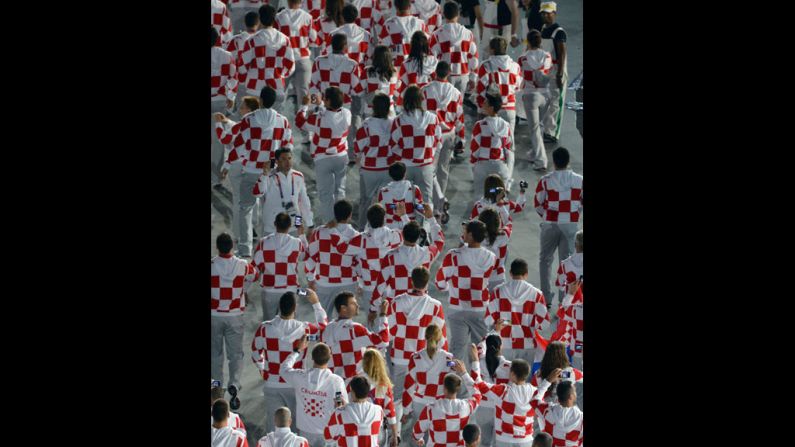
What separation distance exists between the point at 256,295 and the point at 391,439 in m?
3.23

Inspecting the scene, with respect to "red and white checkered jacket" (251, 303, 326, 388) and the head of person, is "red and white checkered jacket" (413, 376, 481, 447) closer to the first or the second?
the head of person

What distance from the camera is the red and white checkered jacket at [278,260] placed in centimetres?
1216

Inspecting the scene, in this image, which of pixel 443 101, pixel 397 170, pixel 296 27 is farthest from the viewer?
pixel 296 27

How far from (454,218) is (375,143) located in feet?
4.66

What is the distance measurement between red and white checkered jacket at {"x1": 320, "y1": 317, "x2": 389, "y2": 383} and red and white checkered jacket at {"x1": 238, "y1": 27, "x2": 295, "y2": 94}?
4535 mm

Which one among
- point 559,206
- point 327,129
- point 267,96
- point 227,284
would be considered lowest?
point 227,284

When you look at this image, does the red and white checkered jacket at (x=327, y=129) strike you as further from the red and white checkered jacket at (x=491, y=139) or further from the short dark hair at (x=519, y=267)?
the short dark hair at (x=519, y=267)

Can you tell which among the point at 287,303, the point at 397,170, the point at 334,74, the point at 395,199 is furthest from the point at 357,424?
the point at 334,74

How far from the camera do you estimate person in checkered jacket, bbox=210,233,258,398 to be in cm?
1187

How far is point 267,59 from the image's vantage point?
1511 cm

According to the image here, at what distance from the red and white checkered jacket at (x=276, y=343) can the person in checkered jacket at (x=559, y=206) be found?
9.34 ft

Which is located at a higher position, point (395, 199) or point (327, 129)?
point (327, 129)

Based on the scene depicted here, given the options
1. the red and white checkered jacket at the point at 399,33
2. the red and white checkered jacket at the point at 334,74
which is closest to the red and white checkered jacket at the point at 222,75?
the red and white checkered jacket at the point at 334,74

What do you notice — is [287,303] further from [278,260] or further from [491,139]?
[491,139]
